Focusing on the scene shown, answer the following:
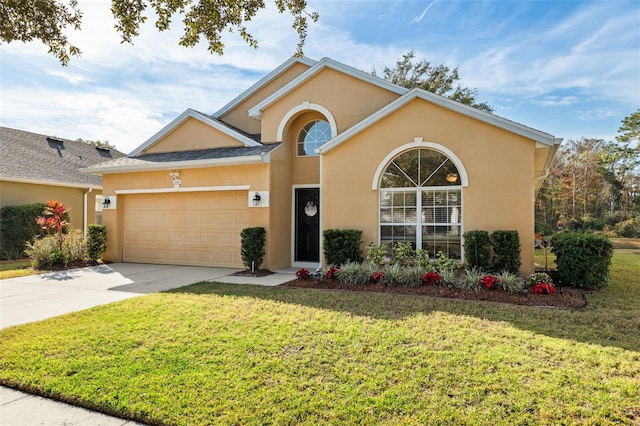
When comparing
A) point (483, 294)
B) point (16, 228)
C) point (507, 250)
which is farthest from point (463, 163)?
point (16, 228)

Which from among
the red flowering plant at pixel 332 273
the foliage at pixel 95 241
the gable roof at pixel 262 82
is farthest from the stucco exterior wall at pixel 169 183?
the gable roof at pixel 262 82

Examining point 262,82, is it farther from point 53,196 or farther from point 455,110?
point 53,196

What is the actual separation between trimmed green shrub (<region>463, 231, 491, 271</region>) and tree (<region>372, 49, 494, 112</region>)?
19.2m

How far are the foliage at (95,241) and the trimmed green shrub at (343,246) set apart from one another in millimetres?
8664

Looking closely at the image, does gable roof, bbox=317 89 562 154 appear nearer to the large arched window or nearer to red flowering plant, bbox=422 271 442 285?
the large arched window

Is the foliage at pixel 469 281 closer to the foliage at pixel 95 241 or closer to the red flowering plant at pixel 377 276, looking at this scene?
the red flowering plant at pixel 377 276

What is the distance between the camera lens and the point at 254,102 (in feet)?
49.1

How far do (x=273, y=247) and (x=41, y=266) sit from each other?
775cm

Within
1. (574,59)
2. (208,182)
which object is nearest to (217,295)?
(208,182)

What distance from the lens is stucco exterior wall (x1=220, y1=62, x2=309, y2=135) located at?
14.5 m

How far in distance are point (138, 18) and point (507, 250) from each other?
349 inches

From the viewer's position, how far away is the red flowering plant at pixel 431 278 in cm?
819

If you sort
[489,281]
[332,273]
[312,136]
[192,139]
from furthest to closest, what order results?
1. [192,139]
2. [312,136]
3. [332,273]
4. [489,281]

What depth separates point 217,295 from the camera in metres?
7.54
